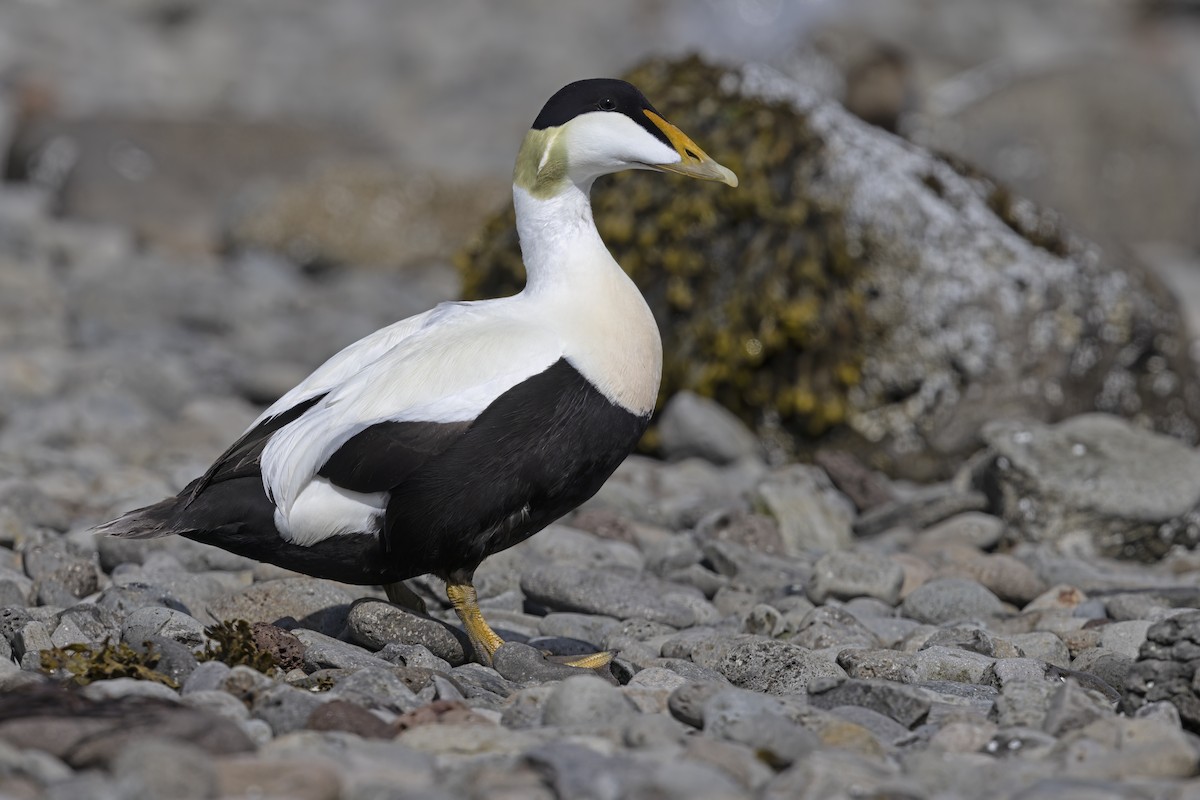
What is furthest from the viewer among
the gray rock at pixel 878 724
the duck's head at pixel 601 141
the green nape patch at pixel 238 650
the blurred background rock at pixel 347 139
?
the blurred background rock at pixel 347 139

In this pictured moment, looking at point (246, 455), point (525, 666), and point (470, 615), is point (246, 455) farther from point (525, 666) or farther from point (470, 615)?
point (525, 666)

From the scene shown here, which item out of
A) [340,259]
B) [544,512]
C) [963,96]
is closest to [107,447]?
[544,512]

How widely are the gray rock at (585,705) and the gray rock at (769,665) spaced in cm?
65

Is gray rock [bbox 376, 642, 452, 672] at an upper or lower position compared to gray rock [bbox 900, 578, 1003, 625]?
upper

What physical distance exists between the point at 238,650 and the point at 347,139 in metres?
11.9

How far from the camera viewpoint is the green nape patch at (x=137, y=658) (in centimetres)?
340

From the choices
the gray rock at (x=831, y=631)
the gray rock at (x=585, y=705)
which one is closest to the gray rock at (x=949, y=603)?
the gray rock at (x=831, y=631)

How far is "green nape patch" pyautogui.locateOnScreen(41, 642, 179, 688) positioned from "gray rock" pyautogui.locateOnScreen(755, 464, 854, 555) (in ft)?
9.10

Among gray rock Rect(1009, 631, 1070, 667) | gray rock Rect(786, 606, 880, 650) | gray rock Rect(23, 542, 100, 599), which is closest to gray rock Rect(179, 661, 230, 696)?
gray rock Rect(23, 542, 100, 599)

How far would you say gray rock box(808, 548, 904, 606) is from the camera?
485 centimetres

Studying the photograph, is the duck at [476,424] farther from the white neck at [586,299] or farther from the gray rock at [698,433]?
the gray rock at [698,433]

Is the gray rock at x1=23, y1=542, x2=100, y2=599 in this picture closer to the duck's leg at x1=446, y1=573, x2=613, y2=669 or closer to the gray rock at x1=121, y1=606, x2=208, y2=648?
the gray rock at x1=121, y1=606, x2=208, y2=648

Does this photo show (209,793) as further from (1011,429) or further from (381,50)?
(381,50)

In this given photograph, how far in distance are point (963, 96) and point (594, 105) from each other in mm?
12328
